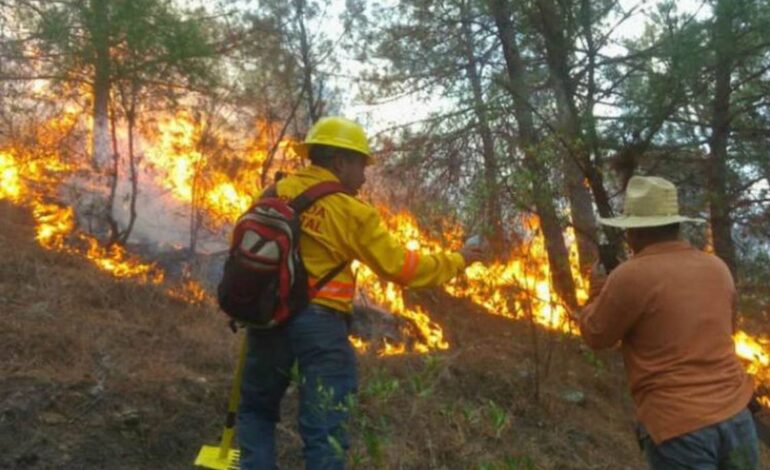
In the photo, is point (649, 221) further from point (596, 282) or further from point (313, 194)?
point (313, 194)

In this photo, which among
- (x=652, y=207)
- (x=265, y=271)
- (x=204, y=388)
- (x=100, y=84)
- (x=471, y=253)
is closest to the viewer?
(x=652, y=207)

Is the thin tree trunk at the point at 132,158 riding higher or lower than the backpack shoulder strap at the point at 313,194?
higher

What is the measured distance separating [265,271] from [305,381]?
543 millimetres

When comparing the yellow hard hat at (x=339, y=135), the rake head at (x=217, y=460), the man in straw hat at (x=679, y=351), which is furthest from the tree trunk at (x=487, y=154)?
the man in straw hat at (x=679, y=351)

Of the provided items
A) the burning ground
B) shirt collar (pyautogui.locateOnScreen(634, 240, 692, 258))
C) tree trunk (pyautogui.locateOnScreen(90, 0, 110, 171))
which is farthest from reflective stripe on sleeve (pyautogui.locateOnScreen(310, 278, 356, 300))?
tree trunk (pyautogui.locateOnScreen(90, 0, 110, 171))

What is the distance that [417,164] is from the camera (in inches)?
425

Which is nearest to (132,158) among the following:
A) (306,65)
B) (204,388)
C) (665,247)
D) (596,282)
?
(306,65)

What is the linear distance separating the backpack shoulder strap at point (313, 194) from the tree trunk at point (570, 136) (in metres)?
3.13

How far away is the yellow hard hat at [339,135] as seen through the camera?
4125 mm

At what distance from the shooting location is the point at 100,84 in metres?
10.3

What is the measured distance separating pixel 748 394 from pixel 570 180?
3.76 metres

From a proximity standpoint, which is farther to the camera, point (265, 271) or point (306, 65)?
point (306, 65)

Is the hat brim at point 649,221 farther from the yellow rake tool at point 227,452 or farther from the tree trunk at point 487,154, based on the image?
the tree trunk at point 487,154

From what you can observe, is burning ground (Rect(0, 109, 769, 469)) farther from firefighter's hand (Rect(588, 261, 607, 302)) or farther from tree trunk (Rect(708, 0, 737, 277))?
tree trunk (Rect(708, 0, 737, 277))
